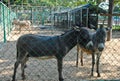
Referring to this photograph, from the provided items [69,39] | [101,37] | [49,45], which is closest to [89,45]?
[101,37]

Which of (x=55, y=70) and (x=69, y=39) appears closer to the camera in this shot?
(x=69, y=39)

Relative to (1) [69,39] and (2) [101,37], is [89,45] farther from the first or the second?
(1) [69,39]

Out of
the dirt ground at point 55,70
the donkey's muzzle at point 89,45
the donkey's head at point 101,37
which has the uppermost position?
the donkey's head at point 101,37

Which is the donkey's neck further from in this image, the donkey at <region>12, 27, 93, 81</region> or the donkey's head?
the donkey's head

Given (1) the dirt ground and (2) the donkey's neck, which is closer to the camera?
(2) the donkey's neck

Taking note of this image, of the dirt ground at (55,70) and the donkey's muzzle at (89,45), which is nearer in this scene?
the donkey's muzzle at (89,45)

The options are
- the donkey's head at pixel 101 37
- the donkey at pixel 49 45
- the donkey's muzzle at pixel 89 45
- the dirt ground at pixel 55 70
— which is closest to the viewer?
the donkey at pixel 49 45

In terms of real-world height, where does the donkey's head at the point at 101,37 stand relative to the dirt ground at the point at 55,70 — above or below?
above

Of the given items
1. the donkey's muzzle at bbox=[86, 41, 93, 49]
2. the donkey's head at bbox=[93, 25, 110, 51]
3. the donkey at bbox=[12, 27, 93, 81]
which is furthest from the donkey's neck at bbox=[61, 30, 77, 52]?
the donkey's head at bbox=[93, 25, 110, 51]

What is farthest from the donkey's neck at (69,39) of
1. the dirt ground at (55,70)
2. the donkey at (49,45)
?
the dirt ground at (55,70)

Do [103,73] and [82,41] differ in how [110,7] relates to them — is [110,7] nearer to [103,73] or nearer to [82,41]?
[103,73]

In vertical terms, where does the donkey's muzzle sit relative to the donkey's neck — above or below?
below

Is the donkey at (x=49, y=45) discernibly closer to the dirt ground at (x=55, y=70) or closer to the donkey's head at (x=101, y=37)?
the donkey's head at (x=101, y=37)

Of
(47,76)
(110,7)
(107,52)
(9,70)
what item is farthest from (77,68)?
(110,7)
